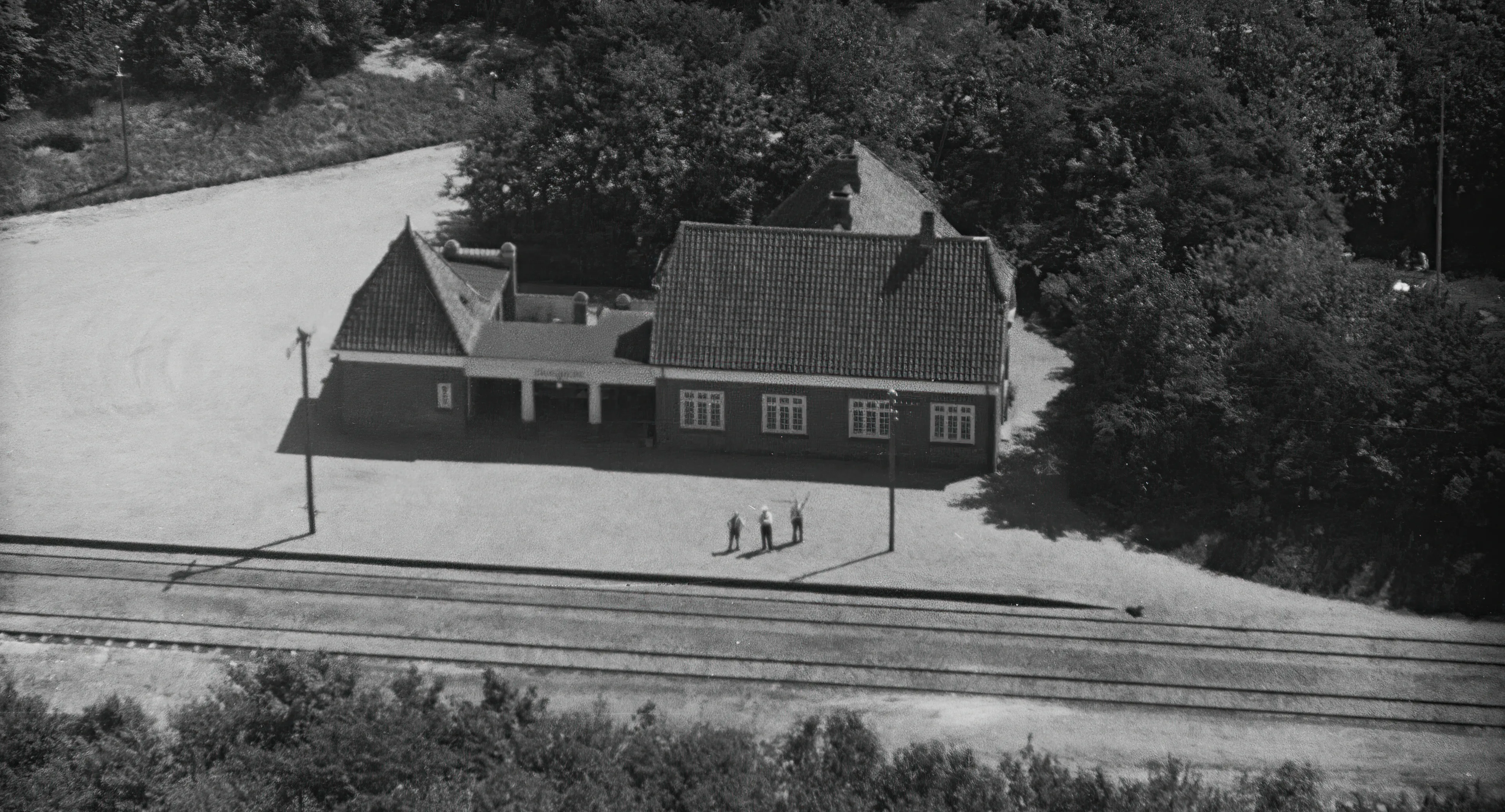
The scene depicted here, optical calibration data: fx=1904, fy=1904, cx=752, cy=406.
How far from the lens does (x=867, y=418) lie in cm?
5284

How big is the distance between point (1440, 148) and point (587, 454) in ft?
113

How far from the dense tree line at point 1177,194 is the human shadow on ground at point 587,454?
614cm

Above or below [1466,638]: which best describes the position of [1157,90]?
above

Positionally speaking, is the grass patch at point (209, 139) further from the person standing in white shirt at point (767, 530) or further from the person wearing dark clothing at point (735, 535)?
the person standing in white shirt at point (767, 530)

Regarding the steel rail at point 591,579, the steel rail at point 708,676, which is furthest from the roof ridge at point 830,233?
the steel rail at point 708,676

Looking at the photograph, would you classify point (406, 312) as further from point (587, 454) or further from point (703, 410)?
point (703, 410)

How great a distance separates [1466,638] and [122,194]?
5162cm

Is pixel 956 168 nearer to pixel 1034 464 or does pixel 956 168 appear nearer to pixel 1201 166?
pixel 1201 166

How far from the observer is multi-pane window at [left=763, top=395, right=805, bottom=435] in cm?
5288

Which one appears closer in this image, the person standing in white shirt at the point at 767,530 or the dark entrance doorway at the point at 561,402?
the person standing in white shirt at the point at 767,530

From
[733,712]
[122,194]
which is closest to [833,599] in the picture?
[733,712]

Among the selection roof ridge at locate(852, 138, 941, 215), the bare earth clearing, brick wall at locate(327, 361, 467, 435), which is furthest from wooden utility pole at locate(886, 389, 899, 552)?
roof ridge at locate(852, 138, 941, 215)

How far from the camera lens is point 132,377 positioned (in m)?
57.3

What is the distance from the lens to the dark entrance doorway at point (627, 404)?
5525 centimetres
